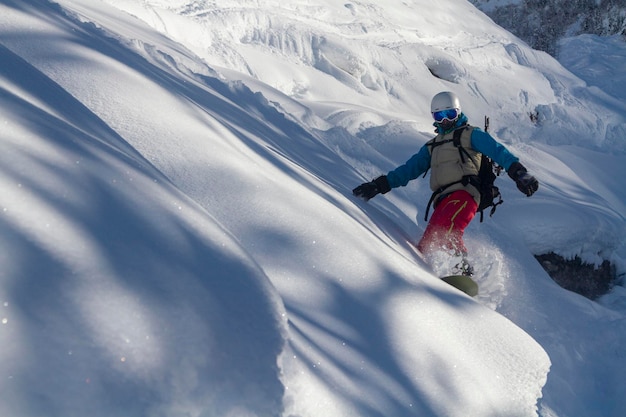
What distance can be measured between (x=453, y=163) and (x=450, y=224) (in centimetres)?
48

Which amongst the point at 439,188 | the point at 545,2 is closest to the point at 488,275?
the point at 439,188

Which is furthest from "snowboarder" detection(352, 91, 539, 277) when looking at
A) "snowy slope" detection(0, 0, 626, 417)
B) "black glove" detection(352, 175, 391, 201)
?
"snowy slope" detection(0, 0, 626, 417)

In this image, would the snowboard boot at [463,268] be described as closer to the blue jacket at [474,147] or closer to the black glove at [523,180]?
the black glove at [523,180]

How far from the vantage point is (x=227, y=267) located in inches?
70.4

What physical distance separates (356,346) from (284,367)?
1.76ft

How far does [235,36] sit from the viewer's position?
8477mm

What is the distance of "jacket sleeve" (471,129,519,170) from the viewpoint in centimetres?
418

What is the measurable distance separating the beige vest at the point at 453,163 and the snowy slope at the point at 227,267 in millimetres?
445

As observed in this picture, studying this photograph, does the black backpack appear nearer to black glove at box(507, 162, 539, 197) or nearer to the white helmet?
Answer: the white helmet

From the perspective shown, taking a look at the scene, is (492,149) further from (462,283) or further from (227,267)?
(227,267)


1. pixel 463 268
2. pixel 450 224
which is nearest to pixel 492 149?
pixel 450 224

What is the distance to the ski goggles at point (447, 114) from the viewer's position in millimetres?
4410

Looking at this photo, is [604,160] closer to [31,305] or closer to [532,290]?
[532,290]

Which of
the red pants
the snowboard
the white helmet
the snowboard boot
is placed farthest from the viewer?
the white helmet
